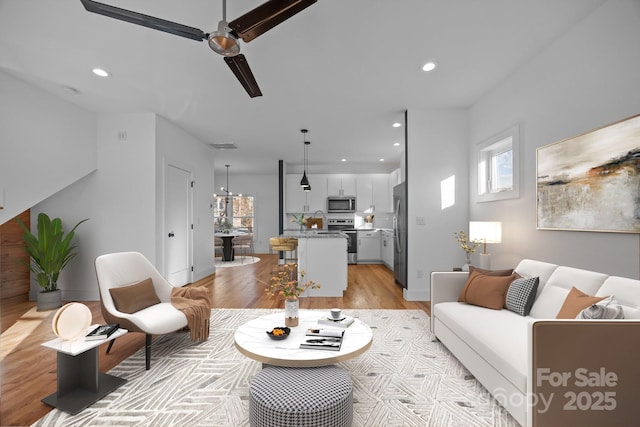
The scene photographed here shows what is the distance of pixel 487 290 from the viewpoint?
2.59 meters

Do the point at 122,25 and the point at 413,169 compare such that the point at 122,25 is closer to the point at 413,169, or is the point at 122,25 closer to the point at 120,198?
the point at 120,198

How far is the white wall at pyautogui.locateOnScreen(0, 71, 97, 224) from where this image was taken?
3326mm

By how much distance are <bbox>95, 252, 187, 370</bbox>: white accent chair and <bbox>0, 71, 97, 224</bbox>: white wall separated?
5.62 feet

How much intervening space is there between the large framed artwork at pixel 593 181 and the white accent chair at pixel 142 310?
3436mm

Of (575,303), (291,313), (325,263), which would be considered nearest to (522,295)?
(575,303)

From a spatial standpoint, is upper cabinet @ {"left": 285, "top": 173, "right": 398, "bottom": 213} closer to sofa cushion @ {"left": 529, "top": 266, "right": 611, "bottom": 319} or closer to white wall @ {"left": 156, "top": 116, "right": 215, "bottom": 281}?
white wall @ {"left": 156, "top": 116, "right": 215, "bottom": 281}

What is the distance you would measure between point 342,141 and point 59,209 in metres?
4.81

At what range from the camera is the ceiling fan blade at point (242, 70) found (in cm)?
200

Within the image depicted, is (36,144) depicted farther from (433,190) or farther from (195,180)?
(433,190)

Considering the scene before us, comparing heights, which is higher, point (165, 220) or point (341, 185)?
point (341, 185)

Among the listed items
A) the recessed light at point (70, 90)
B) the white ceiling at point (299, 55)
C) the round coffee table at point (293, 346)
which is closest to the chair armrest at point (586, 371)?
the round coffee table at point (293, 346)

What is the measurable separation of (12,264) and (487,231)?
657 cm

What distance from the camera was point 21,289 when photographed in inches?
181

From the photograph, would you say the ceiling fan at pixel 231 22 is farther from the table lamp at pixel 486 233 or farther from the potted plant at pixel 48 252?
the potted plant at pixel 48 252
